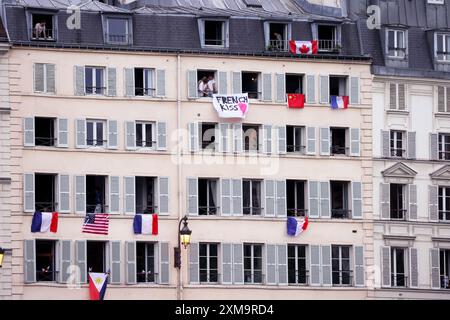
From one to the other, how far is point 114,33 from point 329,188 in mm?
14671

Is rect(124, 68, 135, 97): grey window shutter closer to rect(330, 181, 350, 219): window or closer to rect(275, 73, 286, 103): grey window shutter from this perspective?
rect(275, 73, 286, 103): grey window shutter

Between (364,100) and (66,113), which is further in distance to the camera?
(364,100)

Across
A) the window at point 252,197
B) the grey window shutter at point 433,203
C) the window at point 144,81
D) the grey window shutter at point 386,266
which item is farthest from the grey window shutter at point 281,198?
the grey window shutter at point 433,203

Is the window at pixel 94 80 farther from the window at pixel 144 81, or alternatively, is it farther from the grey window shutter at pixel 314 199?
the grey window shutter at pixel 314 199

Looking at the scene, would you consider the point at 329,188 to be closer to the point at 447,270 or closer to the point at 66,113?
the point at 447,270

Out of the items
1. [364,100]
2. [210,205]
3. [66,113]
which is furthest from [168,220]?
[364,100]

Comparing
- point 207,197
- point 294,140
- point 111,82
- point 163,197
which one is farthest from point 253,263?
point 111,82

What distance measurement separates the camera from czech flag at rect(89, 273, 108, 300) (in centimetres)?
6981

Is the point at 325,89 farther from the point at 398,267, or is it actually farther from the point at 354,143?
the point at 398,267

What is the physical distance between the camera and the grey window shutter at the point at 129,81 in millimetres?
73250

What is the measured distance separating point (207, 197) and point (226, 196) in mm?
1043

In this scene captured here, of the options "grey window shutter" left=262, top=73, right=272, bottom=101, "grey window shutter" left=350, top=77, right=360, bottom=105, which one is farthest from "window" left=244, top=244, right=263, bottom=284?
"grey window shutter" left=350, top=77, right=360, bottom=105

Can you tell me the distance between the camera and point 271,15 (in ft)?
254

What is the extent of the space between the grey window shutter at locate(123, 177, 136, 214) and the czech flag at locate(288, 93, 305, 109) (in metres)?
10.1
